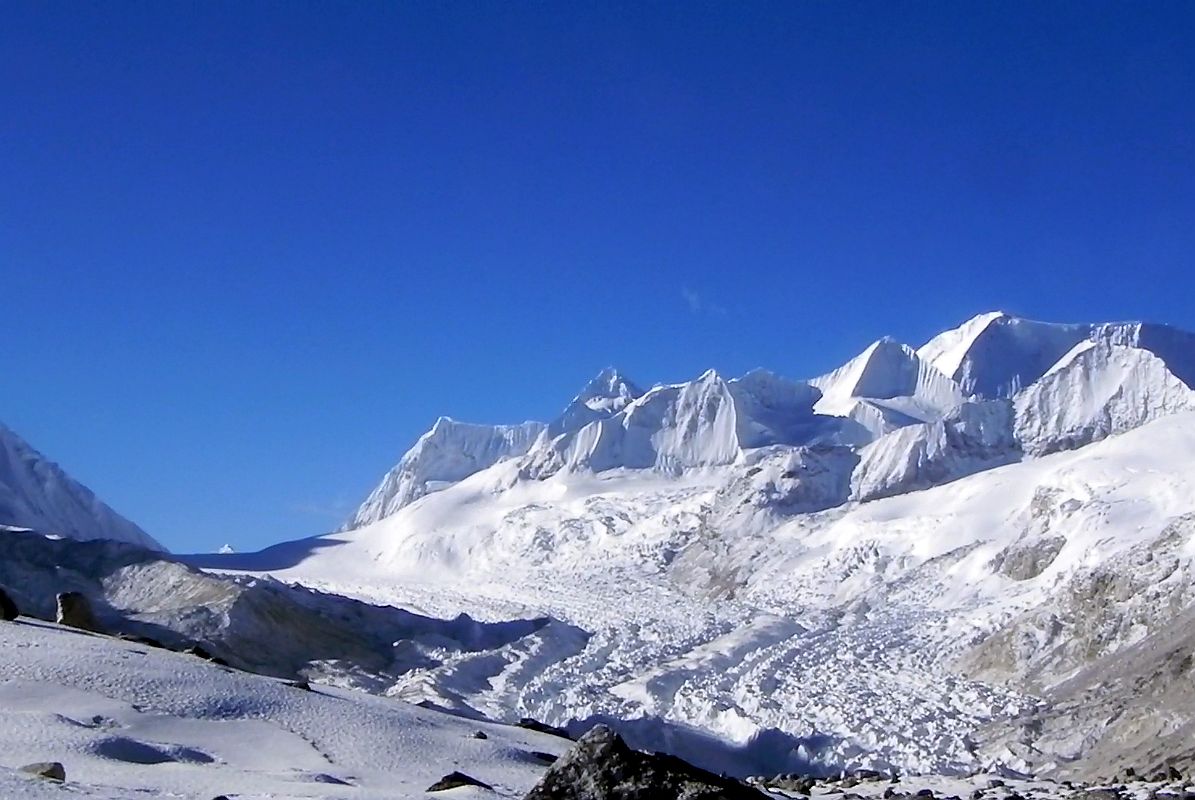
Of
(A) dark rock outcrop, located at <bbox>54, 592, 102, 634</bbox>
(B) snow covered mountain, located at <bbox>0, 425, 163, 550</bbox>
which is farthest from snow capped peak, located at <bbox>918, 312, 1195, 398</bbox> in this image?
(A) dark rock outcrop, located at <bbox>54, 592, 102, 634</bbox>

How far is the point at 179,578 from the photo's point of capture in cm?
5209

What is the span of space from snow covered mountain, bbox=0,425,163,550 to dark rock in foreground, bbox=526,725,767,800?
99.8 meters

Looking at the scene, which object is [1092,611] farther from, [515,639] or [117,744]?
[117,744]

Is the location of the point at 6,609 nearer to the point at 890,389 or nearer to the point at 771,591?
the point at 771,591

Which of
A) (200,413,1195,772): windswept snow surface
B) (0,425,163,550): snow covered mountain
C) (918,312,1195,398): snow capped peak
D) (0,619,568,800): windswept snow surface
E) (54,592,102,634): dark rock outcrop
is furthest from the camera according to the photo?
(918,312,1195,398): snow capped peak

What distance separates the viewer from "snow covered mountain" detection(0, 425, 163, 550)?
10231 cm

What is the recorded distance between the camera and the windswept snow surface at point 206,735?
33.3 feet

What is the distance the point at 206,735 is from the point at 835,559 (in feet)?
215

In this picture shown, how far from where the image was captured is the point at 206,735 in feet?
41.7

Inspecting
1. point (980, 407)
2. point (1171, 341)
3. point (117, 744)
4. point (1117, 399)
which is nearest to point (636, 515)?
point (980, 407)

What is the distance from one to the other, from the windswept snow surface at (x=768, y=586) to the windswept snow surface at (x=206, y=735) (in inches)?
805

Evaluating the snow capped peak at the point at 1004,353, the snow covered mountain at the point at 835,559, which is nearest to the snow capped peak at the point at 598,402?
the snow covered mountain at the point at 835,559

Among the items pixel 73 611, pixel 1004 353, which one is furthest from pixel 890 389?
pixel 73 611

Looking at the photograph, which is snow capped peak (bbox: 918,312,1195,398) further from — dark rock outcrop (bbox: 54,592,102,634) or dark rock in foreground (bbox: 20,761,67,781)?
dark rock in foreground (bbox: 20,761,67,781)
